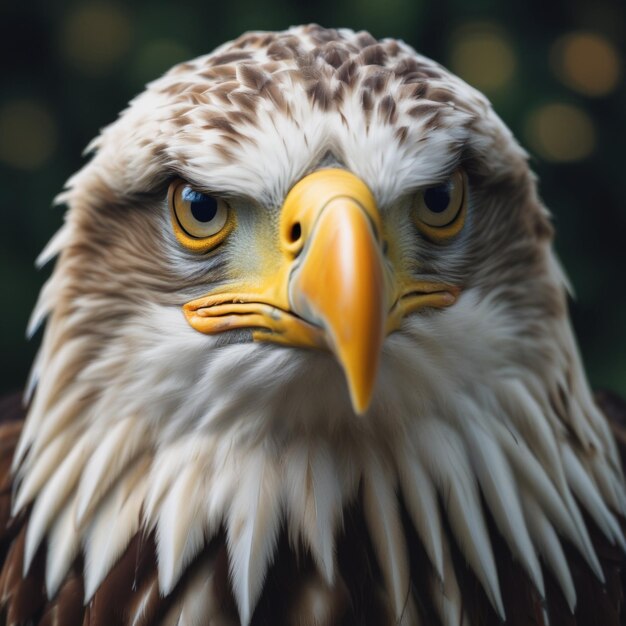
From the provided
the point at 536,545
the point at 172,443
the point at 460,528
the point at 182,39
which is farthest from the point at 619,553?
the point at 182,39

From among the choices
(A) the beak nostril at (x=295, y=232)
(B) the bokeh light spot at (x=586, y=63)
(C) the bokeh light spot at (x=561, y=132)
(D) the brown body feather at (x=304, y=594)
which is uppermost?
(A) the beak nostril at (x=295, y=232)

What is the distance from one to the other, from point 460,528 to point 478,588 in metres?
0.07

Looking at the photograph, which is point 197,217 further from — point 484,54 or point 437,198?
point 484,54

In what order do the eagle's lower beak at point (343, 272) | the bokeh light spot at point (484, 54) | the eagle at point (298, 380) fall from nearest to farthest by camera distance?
the eagle's lower beak at point (343, 272) < the eagle at point (298, 380) < the bokeh light spot at point (484, 54)

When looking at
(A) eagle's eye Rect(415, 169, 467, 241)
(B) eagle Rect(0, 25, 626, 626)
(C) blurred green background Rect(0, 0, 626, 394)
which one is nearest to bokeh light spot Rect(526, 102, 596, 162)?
(C) blurred green background Rect(0, 0, 626, 394)

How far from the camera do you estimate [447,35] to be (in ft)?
6.31

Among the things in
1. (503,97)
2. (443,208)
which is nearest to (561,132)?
(503,97)

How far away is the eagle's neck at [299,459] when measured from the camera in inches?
38.4

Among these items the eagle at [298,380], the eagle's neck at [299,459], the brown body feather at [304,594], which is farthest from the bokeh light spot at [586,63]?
the brown body feather at [304,594]

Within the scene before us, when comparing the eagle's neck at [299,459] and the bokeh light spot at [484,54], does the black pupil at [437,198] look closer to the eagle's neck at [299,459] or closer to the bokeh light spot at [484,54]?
the eagle's neck at [299,459]

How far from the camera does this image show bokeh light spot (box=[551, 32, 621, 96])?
198 cm

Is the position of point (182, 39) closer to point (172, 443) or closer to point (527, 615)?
point (172, 443)

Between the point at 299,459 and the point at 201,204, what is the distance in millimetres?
273

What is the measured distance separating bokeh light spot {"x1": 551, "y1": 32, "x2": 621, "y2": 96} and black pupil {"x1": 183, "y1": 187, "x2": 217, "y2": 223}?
1204 millimetres
